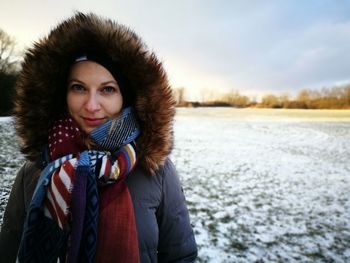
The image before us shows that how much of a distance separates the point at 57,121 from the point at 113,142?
0.43m

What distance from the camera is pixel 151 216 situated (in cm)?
141

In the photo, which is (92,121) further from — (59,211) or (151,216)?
(151,216)

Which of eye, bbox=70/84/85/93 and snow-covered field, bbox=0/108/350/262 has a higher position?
eye, bbox=70/84/85/93

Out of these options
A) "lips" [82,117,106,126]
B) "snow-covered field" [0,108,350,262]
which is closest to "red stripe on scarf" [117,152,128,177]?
"lips" [82,117,106,126]

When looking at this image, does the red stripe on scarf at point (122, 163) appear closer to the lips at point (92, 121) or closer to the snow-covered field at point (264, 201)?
the lips at point (92, 121)

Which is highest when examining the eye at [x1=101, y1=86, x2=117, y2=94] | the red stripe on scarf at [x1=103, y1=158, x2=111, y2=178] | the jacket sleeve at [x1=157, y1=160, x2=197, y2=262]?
the eye at [x1=101, y1=86, x2=117, y2=94]

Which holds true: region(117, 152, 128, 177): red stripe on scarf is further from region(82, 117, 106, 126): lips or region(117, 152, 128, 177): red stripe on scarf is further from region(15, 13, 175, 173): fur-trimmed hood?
region(82, 117, 106, 126): lips

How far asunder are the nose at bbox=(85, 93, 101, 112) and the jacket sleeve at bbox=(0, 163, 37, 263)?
23.4 inches

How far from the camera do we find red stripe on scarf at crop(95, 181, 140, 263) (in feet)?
4.12

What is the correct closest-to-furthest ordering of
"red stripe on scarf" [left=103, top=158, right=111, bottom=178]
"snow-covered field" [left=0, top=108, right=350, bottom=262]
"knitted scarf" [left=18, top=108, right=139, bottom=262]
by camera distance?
"knitted scarf" [left=18, top=108, right=139, bottom=262]
"red stripe on scarf" [left=103, top=158, right=111, bottom=178]
"snow-covered field" [left=0, top=108, right=350, bottom=262]

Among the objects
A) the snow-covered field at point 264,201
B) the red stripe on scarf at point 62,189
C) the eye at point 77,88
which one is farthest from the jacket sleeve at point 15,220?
the snow-covered field at point 264,201

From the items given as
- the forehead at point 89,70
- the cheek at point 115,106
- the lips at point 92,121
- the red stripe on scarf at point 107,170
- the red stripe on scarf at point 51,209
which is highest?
the forehead at point 89,70

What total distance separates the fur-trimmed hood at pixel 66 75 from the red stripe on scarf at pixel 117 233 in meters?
0.29

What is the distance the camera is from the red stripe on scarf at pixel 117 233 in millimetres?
1256
